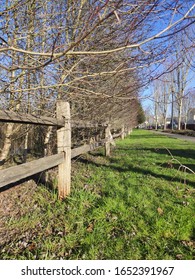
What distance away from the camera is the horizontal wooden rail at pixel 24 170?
2.09 m

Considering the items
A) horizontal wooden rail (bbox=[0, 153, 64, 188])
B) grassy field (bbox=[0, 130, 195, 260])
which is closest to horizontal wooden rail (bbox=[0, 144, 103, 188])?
horizontal wooden rail (bbox=[0, 153, 64, 188])

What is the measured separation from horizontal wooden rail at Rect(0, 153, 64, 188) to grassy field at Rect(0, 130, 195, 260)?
26.6 inches

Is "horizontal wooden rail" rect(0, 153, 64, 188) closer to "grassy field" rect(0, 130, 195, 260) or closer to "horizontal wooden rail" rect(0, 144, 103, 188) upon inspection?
"horizontal wooden rail" rect(0, 144, 103, 188)

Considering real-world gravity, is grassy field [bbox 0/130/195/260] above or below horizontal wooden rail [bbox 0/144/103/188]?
below

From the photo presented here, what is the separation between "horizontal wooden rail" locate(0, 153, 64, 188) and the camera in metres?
2.09

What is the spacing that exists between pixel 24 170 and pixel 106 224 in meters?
1.22

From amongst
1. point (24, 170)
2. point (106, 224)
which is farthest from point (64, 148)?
point (106, 224)

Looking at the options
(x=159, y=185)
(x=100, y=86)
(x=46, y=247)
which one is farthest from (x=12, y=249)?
(x=100, y=86)

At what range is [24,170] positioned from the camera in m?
2.37

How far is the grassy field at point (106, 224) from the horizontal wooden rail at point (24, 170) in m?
0.68

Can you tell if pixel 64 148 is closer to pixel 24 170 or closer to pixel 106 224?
pixel 24 170

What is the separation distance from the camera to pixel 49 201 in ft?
10.4

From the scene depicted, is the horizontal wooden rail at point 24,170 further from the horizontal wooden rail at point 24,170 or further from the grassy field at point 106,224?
the grassy field at point 106,224

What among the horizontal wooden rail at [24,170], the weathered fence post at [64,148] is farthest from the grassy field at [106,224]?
the horizontal wooden rail at [24,170]
